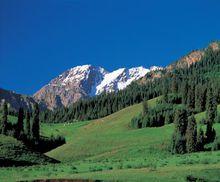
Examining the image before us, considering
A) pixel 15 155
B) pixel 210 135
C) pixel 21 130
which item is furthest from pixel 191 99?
pixel 15 155

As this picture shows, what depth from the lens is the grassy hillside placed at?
75562mm

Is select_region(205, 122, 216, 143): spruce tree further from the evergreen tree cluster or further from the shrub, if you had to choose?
the evergreen tree cluster

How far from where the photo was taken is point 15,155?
81438 millimetres

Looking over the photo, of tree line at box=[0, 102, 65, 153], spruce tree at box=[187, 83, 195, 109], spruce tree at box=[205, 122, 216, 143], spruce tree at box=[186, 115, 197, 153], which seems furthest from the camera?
spruce tree at box=[187, 83, 195, 109]

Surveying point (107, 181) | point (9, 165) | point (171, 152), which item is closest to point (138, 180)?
point (107, 181)

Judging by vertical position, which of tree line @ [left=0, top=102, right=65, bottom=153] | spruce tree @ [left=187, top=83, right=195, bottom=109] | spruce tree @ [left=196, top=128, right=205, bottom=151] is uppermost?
spruce tree @ [left=187, top=83, right=195, bottom=109]

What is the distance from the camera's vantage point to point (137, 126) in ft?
605

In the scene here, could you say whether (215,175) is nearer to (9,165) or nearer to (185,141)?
(9,165)

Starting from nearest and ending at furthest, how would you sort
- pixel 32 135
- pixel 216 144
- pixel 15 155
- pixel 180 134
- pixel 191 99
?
pixel 15 155 → pixel 216 144 → pixel 180 134 → pixel 32 135 → pixel 191 99

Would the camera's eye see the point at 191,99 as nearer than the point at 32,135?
No

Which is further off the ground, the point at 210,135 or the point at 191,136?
the point at 210,135

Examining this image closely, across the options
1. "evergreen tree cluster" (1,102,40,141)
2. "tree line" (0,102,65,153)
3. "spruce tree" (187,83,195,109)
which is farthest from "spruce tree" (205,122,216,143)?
"spruce tree" (187,83,195,109)

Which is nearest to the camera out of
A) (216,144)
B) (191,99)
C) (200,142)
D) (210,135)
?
(216,144)

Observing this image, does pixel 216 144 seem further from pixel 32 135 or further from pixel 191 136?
pixel 32 135
